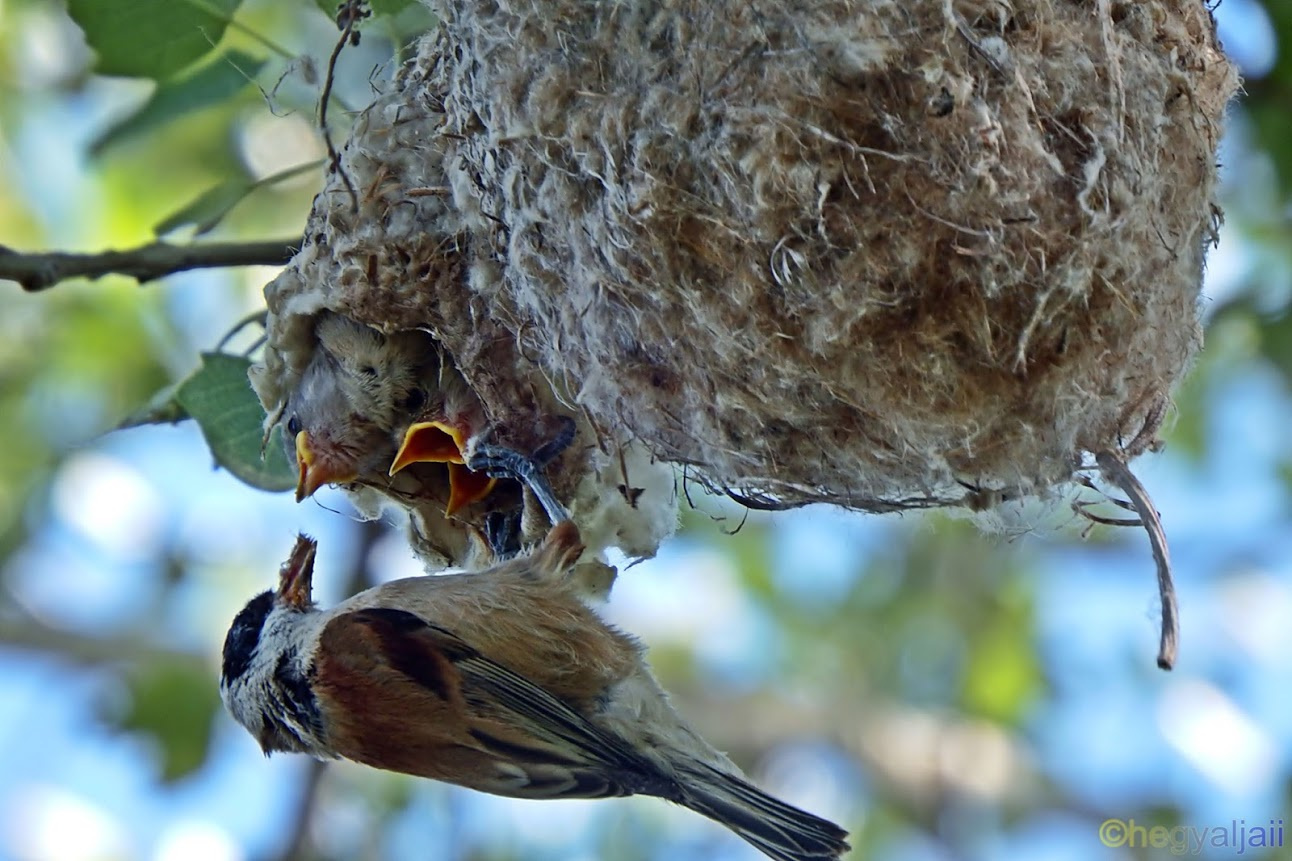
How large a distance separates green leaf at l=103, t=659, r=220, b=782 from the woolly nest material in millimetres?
4236

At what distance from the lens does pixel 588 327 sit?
250 centimetres

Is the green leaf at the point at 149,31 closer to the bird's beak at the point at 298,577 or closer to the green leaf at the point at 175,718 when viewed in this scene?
the bird's beak at the point at 298,577

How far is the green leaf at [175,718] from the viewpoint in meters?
6.17

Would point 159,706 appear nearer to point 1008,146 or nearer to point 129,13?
point 129,13

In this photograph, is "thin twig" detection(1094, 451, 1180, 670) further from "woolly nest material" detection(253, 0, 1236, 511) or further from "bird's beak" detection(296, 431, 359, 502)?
"bird's beak" detection(296, 431, 359, 502)

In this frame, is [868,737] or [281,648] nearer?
[281,648]

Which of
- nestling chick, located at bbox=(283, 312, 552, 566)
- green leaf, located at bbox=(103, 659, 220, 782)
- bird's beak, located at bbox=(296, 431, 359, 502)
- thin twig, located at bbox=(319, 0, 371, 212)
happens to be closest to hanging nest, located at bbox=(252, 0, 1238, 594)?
thin twig, located at bbox=(319, 0, 371, 212)

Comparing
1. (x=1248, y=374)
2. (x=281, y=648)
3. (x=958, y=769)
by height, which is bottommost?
(x=281, y=648)

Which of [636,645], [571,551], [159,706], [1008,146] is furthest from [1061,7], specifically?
[159,706]

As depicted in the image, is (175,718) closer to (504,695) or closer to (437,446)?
(504,695)

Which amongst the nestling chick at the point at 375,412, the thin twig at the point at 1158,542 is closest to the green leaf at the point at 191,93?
the nestling chick at the point at 375,412

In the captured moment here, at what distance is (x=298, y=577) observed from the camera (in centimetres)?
386

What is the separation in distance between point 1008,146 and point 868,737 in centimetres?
574

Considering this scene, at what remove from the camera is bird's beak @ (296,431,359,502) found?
3156 mm
